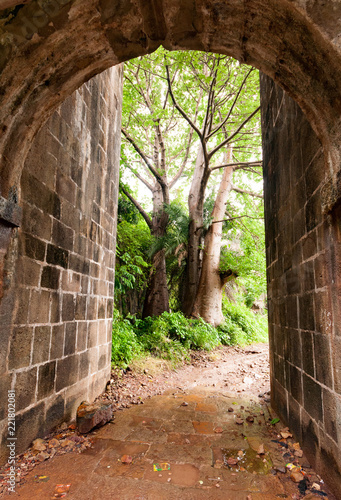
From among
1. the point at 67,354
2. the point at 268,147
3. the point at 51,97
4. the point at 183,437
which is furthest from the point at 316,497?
the point at 268,147

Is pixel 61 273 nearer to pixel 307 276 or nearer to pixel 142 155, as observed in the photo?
pixel 307 276

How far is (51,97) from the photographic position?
2492 mm

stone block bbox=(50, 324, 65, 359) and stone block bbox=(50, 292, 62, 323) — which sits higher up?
stone block bbox=(50, 292, 62, 323)

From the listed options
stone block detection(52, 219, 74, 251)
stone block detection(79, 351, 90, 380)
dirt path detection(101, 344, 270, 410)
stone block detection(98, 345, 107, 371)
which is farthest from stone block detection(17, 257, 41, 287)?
dirt path detection(101, 344, 270, 410)

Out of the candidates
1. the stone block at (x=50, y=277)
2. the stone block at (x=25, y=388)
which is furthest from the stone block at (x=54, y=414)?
the stone block at (x=50, y=277)

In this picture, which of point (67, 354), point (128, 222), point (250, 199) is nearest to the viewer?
point (67, 354)

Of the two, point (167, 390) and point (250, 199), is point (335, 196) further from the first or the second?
point (250, 199)

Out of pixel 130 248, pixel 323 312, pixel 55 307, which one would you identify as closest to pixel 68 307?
pixel 55 307

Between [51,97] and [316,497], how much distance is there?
11.9ft

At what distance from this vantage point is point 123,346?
5.93 m

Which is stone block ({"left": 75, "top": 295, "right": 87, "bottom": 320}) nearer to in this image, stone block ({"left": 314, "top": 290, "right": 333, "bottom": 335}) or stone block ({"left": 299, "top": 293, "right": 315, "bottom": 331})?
stone block ({"left": 299, "top": 293, "right": 315, "bottom": 331})

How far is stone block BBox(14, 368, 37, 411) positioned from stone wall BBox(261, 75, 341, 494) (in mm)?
2402

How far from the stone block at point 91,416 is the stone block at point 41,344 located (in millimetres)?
764

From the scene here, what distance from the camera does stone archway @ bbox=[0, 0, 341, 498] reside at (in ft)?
6.19
